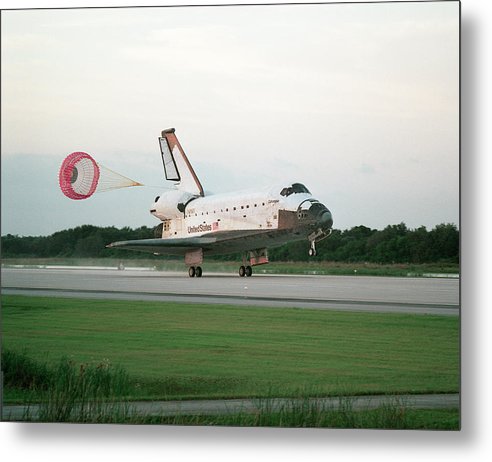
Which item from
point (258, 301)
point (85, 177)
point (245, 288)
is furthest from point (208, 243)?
point (85, 177)

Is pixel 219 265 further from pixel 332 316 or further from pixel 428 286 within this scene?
pixel 428 286

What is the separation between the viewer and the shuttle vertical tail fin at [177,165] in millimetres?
10211

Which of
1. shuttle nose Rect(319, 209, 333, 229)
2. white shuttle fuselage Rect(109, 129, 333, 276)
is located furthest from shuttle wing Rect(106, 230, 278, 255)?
shuttle nose Rect(319, 209, 333, 229)

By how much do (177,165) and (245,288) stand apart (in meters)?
1.42

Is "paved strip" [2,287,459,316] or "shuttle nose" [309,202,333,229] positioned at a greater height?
"shuttle nose" [309,202,333,229]

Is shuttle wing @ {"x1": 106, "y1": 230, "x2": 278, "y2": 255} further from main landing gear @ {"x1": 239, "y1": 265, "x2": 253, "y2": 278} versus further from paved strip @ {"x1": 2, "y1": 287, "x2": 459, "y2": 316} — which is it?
paved strip @ {"x1": 2, "y1": 287, "x2": 459, "y2": 316}

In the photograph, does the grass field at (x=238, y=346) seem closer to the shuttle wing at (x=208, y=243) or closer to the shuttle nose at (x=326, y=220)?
the shuttle wing at (x=208, y=243)

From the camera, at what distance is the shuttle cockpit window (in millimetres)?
10000

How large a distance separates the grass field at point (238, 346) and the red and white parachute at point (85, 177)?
1.17 meters

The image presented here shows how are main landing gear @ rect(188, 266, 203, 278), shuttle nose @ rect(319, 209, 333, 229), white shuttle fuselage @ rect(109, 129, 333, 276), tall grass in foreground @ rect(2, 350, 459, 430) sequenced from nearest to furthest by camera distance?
tall grass in foreground @ rect(2, 350, 459, 430) < shuttle nose @ rect(319, 209, 333, 229) < white shuttle fuselage @ rect(109, 129, 333, 276) < main landing gear @ rect(188, 266, 203, 278)

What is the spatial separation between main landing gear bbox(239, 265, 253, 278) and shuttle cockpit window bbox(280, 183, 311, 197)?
904 millimetres

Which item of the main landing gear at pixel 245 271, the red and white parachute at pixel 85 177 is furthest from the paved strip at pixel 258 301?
the red and white parachute at pixel 85 177

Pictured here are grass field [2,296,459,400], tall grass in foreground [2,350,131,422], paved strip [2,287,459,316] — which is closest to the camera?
grass field [2,296,459,400]

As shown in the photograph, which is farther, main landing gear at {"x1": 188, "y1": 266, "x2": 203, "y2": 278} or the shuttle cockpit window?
main landing gear at {"x1": 188, "y1": 266, "x2": 203, "y2": 278}
